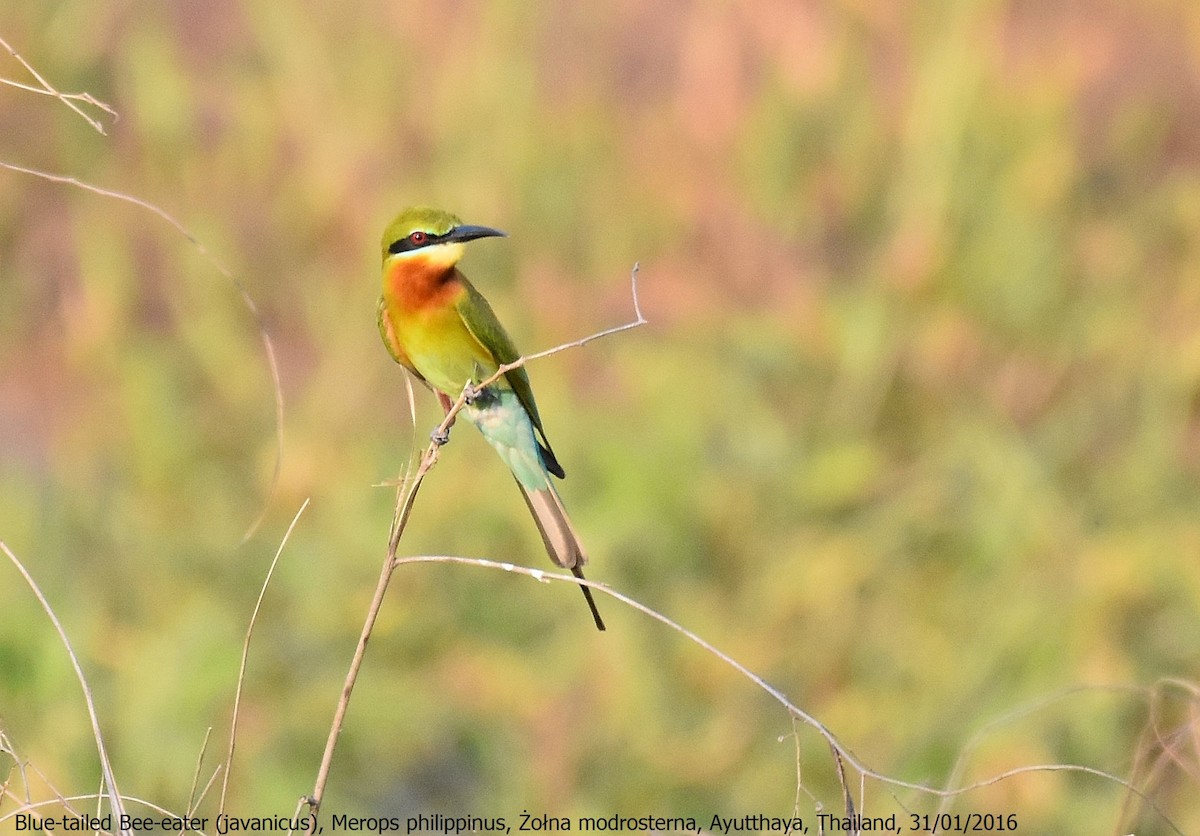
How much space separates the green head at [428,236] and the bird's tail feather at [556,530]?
319 millimetres

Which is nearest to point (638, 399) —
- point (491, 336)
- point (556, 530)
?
point (491, 336)

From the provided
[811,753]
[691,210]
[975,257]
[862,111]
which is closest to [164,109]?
[691,210]

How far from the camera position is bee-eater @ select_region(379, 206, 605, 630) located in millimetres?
2158

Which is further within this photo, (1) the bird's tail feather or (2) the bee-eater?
(2) the bee-eater

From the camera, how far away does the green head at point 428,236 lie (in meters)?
2.16

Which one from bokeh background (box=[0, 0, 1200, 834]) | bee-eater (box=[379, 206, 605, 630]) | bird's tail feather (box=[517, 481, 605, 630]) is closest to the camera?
bird's tail feather (box=[517, 481, 605, 630])

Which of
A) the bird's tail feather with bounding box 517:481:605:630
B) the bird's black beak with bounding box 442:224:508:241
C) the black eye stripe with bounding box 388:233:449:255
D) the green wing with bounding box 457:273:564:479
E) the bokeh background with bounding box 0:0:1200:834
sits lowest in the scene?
the bokeh background with bounding box 0:0:1200:834

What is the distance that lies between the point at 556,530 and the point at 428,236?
0.41 meters

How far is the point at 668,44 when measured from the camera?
18.4 feet

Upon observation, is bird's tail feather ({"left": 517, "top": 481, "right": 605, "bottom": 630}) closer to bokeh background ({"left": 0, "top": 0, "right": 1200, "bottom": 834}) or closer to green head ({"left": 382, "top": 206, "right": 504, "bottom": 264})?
green head ({"left": 382, "top": 206, "right": 504, "bottom": 264})

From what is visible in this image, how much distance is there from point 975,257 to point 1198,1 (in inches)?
64.9

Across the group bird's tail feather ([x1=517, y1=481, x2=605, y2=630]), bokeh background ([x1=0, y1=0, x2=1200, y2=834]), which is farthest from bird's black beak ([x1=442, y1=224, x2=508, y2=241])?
bokeh background ([x1=0, y1=0, x2=1200, y2=834])

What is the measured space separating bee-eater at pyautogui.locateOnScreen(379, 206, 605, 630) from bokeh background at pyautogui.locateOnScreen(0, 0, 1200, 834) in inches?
27.9

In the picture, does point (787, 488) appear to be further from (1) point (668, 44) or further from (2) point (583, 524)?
(1) point (668, 44)
